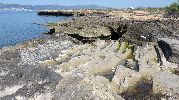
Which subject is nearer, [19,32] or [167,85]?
[167,85]

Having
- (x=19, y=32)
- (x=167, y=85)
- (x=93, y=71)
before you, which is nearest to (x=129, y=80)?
(x=167, y=85)

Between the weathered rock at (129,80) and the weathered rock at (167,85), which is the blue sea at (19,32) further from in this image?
the weathered rock at (167,85)

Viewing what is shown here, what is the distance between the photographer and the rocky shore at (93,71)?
1855 centimetres

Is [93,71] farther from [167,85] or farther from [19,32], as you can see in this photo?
[19,32]

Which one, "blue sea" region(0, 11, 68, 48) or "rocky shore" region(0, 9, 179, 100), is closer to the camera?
"rocky shore" region(0, 9, 179, 100)

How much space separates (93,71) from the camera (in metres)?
24.2

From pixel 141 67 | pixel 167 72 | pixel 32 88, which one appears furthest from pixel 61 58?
pixel 32 88

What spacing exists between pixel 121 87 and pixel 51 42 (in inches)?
646

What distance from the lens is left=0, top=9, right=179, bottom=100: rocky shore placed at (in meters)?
18.5

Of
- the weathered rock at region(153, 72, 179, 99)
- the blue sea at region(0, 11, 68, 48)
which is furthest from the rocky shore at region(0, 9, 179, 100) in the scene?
the blue sea at region(0, 11, 68, 48)

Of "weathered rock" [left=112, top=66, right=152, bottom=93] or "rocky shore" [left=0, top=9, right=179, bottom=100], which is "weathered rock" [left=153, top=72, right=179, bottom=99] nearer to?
"rocky shore" [left=0, top=9, right=179, bottom=100]

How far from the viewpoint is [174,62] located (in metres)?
28.5

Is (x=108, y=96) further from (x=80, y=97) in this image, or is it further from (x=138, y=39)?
(x=138, y=39)

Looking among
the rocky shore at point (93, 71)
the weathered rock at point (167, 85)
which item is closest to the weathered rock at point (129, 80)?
the rocky shore at point (93, 71)
